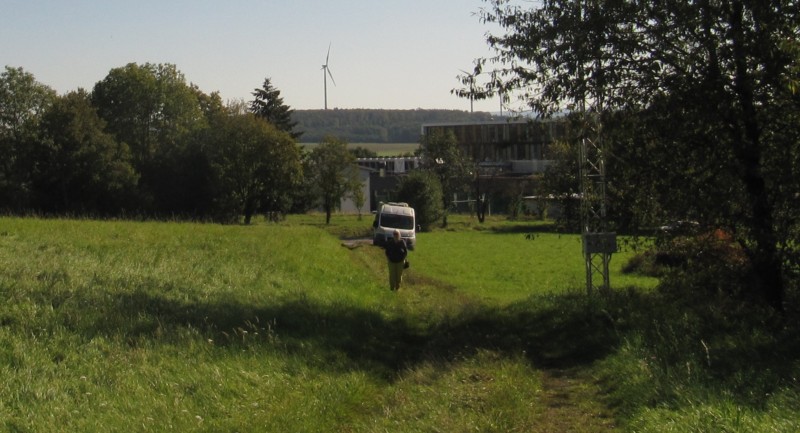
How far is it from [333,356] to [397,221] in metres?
36.6

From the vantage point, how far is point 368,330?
545 inches

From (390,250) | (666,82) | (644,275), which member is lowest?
(644,275)

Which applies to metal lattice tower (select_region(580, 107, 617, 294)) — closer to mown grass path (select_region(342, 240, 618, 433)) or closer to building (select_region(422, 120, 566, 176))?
mown grass path (select_region(342, 240, 618, 433))

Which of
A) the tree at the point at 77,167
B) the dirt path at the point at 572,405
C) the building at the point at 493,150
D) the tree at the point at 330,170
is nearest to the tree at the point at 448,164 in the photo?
the tree at the point at 330,170

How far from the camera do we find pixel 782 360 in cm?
979

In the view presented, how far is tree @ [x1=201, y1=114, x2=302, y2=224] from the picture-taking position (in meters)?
60.8

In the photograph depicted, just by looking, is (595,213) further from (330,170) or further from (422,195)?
(330,170)

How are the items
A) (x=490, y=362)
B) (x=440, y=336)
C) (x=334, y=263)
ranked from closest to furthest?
(x=490, y=362)
(x=440, y=336)
(x=334, y=263)

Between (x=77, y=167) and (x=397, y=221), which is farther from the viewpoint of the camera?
(x=77, y=167)

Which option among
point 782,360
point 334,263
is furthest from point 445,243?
point 782,360

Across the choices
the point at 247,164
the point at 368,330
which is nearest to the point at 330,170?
the point at 247,164

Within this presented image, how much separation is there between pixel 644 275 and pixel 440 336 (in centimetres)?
2052

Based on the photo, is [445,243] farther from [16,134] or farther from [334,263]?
[16,134]

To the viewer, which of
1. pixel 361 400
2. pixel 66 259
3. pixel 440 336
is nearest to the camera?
pixel 361 400
